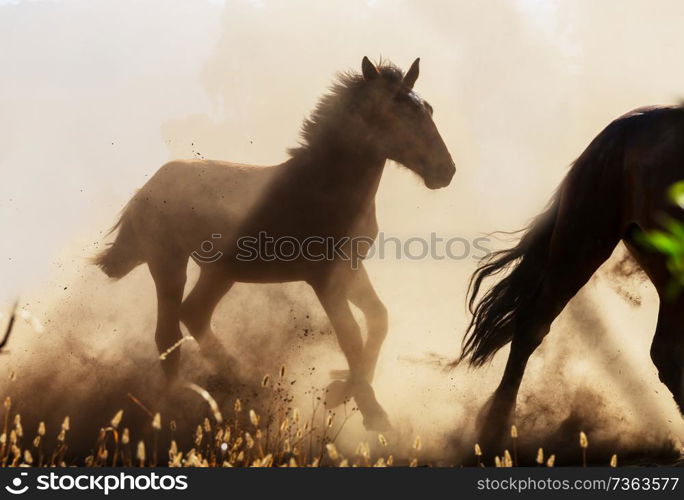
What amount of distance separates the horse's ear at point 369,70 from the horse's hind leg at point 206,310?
5.34 feet

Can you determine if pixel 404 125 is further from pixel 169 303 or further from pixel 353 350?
pixel 169 303

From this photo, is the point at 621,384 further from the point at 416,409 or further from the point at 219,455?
the point at 219,455

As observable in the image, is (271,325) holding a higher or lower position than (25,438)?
higher

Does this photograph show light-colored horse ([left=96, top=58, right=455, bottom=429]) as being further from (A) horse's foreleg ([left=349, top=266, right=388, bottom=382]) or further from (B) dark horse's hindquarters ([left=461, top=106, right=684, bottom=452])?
(B) dark horse's hindquarters ([left=461, top=106, right=684, bottom=452])

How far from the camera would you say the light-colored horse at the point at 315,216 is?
5.57 meters

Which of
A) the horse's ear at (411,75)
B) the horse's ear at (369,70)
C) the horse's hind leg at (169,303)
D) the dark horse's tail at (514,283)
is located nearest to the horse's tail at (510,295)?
the dark horse's tail at (514,283)

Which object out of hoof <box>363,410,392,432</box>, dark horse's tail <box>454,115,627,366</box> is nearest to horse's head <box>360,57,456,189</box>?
dark horse's tail <box>454,115,627,366</box>

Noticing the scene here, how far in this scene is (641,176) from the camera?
15.6ft

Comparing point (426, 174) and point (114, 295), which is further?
point (114, 295)

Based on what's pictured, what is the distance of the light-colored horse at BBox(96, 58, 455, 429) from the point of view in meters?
5.57

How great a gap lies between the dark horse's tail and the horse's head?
64cm

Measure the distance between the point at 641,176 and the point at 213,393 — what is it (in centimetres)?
296

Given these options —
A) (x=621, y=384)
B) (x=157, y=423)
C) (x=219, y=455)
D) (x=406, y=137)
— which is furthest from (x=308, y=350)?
(x=157, y=423)

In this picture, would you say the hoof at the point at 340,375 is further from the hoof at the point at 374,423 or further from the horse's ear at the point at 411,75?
the horse's ear at the point at 411,75
